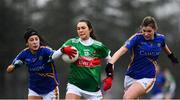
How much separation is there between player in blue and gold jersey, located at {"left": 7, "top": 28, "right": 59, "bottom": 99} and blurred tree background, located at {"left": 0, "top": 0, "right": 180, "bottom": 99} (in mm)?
21513

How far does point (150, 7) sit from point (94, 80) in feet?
133

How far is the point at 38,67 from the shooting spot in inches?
553

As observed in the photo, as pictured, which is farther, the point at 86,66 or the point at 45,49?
the point at 45,49

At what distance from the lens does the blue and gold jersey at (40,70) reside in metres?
14.0

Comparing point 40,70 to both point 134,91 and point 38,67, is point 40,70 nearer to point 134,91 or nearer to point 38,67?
point 38,67

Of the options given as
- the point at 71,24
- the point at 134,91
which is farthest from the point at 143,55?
the point at 71,24

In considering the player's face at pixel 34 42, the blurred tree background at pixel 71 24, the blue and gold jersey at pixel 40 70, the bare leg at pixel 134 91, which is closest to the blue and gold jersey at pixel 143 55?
the bare leg at pixel 134 91

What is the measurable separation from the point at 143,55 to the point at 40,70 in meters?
2.02

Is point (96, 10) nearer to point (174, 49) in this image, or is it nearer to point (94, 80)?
Answer: point (174, 49)

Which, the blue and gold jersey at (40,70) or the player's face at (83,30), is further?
the blue and gold jersey at (40,70)

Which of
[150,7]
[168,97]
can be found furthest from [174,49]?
[168,97]

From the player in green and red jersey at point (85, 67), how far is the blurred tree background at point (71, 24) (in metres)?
22.9

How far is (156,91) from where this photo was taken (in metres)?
25.4

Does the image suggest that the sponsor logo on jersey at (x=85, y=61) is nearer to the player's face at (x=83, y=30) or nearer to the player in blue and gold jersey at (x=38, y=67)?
the player's face at (x=83, y=30)
